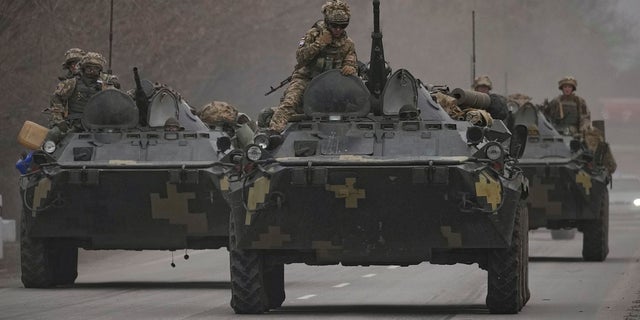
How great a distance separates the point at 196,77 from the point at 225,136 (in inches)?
1026

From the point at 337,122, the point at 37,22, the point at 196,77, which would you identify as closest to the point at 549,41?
the point at 196,77

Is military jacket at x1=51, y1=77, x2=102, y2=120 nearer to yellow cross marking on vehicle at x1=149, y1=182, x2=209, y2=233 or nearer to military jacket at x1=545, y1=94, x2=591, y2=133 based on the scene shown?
yellow cross marking on vehicle at x1=149, y1=182, x2=209, y2=233

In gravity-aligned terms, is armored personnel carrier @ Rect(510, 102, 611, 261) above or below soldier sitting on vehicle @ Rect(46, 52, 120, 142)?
below

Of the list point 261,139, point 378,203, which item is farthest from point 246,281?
point 378,203

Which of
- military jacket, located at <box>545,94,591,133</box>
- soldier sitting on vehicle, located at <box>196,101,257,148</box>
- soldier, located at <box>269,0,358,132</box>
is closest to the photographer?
soldier, located at <box>269,0,358,132</box>

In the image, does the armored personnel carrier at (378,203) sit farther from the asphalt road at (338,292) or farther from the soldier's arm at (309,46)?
the soldier's arm at (309,46)

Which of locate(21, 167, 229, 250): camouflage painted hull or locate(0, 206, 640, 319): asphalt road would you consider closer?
locate(0, 206, 640, 319): asphalt road

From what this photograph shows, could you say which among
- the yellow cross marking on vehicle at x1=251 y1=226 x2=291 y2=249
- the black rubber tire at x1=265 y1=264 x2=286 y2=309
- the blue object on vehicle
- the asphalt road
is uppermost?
the blue object on vehicle

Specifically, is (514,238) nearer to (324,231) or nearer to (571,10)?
(324,231)

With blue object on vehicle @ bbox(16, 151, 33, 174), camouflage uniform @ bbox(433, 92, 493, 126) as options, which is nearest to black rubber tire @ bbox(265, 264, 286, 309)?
camouflage uniform @ bbox(433, 92, 493, 126)

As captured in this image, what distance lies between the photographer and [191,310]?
21.7 metres

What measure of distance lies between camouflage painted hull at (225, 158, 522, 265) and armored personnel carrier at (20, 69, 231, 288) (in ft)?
16.9

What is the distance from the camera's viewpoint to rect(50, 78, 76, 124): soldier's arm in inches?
1081

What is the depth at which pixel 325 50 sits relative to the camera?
22875mm
